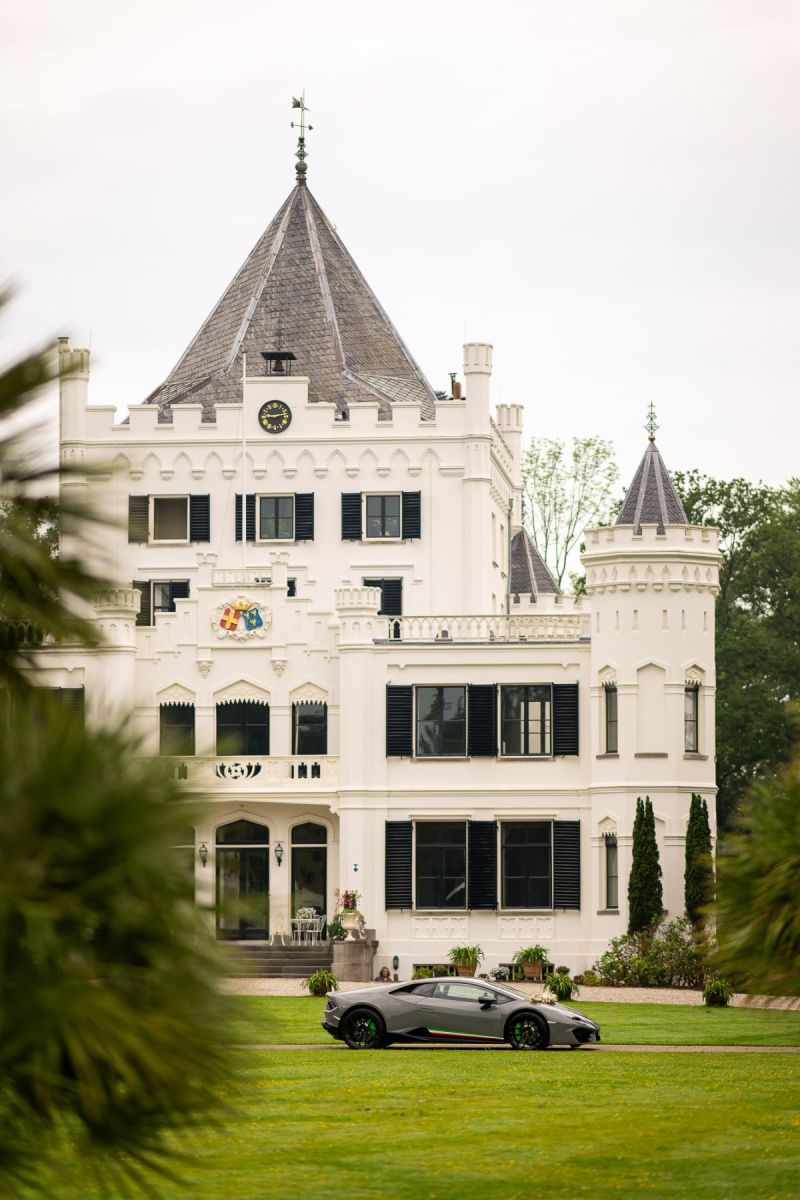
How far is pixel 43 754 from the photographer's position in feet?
27.3

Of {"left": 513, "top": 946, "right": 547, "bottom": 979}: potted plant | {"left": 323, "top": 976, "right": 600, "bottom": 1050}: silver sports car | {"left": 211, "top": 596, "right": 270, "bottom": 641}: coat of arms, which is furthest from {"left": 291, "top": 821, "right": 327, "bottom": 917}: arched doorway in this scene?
{"left": 323, "top": 976, "right": 600, "bottom": 1050}: silver sports car

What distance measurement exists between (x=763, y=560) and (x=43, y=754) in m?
67.4

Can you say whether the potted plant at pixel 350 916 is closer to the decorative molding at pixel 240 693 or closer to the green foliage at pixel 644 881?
the decorative molding at pixel 240 693

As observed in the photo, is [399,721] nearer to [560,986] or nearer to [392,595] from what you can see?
[392,595]

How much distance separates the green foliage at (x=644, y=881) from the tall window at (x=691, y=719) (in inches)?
90.6

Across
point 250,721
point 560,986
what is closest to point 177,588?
point 250,721

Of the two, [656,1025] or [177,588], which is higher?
[177,588]

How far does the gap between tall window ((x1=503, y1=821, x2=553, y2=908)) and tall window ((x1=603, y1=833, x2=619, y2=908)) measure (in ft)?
4.30

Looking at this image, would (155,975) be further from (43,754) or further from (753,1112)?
(753,1112)

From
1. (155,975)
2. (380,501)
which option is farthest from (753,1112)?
(380,501)

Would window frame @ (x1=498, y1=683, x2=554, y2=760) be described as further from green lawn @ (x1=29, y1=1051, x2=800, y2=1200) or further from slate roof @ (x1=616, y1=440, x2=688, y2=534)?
green lawn @ (x1=29, y1=1051, x2=800, y2=1200)

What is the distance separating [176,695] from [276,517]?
666 cm

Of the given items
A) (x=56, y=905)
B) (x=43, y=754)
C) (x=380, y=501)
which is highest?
(x=380, y=501)

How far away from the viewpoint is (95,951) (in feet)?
27.2
